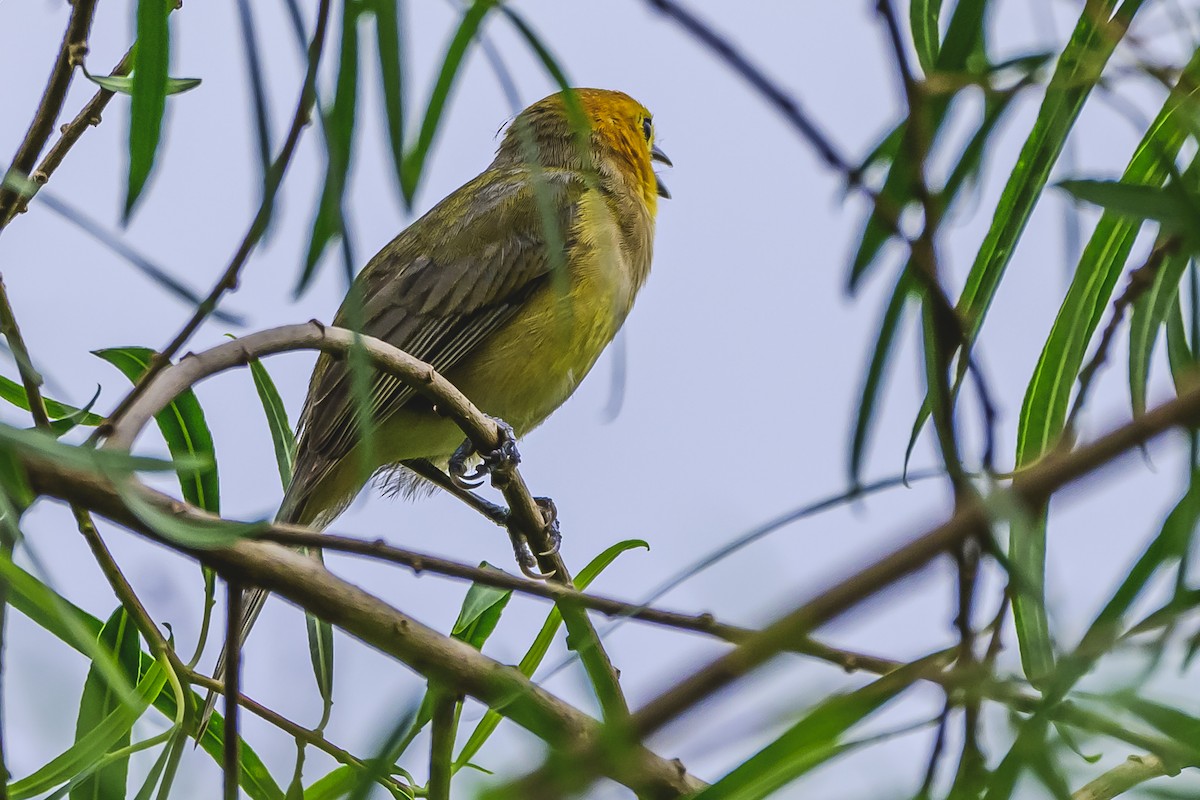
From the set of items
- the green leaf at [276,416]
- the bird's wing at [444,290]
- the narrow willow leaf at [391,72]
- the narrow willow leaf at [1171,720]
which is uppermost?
the bird's wing at [444,290]

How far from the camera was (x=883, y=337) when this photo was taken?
136 cm

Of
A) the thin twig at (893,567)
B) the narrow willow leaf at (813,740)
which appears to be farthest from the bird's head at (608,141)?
the thin twig at (893,567)

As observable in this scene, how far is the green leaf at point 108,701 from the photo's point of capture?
2.45 meters

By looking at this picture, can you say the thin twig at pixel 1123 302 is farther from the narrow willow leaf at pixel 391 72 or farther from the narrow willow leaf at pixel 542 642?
the narrow willow leaf at pixel 542 642

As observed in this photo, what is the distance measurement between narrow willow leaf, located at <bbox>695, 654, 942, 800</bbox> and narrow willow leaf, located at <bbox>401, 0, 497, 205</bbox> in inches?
25.5

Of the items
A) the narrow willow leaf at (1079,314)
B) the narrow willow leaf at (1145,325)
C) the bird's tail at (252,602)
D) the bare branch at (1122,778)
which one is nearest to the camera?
the narrow willow leaf at (1145,325)

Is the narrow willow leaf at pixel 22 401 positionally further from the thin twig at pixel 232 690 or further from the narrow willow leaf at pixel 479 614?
the narrow willow leaf at pixel 479 614

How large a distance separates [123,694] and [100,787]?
1157mm

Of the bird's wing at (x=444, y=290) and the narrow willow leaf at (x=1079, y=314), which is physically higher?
the bird's wing at (x=444, y=290)

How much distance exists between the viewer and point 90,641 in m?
1.42

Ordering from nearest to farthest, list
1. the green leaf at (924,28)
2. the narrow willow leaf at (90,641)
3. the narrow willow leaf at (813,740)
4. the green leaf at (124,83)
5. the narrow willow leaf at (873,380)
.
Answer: the narrow willow leaf at (813,740) < the narrow willow leaf at (873,380) < the narrow willow leaf at (90,641) < the green leaf at (924,28) < the green leaf at (124,83)

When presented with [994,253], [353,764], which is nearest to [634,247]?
[353,764]

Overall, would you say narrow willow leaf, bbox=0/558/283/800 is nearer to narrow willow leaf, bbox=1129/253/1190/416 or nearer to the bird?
narrow willow leaf, bbox=1129/253/1190/416

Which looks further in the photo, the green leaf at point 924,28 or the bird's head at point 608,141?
the bird's head at point 608,141
